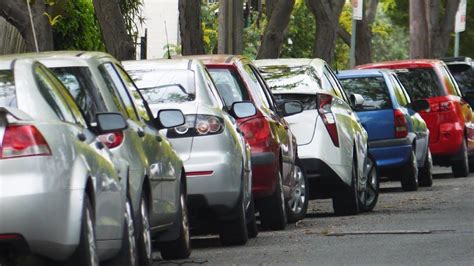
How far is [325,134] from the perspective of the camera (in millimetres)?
16125

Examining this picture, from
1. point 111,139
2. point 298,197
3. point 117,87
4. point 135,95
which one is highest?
point 117,87

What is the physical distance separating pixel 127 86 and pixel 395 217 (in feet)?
18.0

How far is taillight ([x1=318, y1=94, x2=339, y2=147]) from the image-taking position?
16.1 m

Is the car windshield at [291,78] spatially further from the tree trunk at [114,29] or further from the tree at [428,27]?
the tree at [428,27]

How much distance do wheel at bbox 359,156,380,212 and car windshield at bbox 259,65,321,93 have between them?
1.34 m

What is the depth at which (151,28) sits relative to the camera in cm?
4600

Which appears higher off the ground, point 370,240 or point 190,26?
point 190,26

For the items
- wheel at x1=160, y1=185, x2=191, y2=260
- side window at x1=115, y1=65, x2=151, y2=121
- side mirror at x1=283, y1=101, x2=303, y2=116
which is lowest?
wheel at x1=160, y1=185, x2=191, y2=260

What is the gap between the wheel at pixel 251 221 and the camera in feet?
44.3

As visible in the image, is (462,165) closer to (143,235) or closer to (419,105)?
(419,105)

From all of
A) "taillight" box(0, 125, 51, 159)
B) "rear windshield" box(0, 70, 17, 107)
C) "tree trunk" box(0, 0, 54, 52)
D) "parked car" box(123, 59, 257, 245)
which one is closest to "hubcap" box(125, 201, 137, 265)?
"rear windshield" box(0, 70, 17, 107)

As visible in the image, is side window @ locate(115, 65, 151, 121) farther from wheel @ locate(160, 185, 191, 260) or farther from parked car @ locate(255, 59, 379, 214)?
parked car @ locate(255, 59, 379, 214)

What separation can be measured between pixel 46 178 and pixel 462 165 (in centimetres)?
1695

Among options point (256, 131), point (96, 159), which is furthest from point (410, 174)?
point (96, 159)
